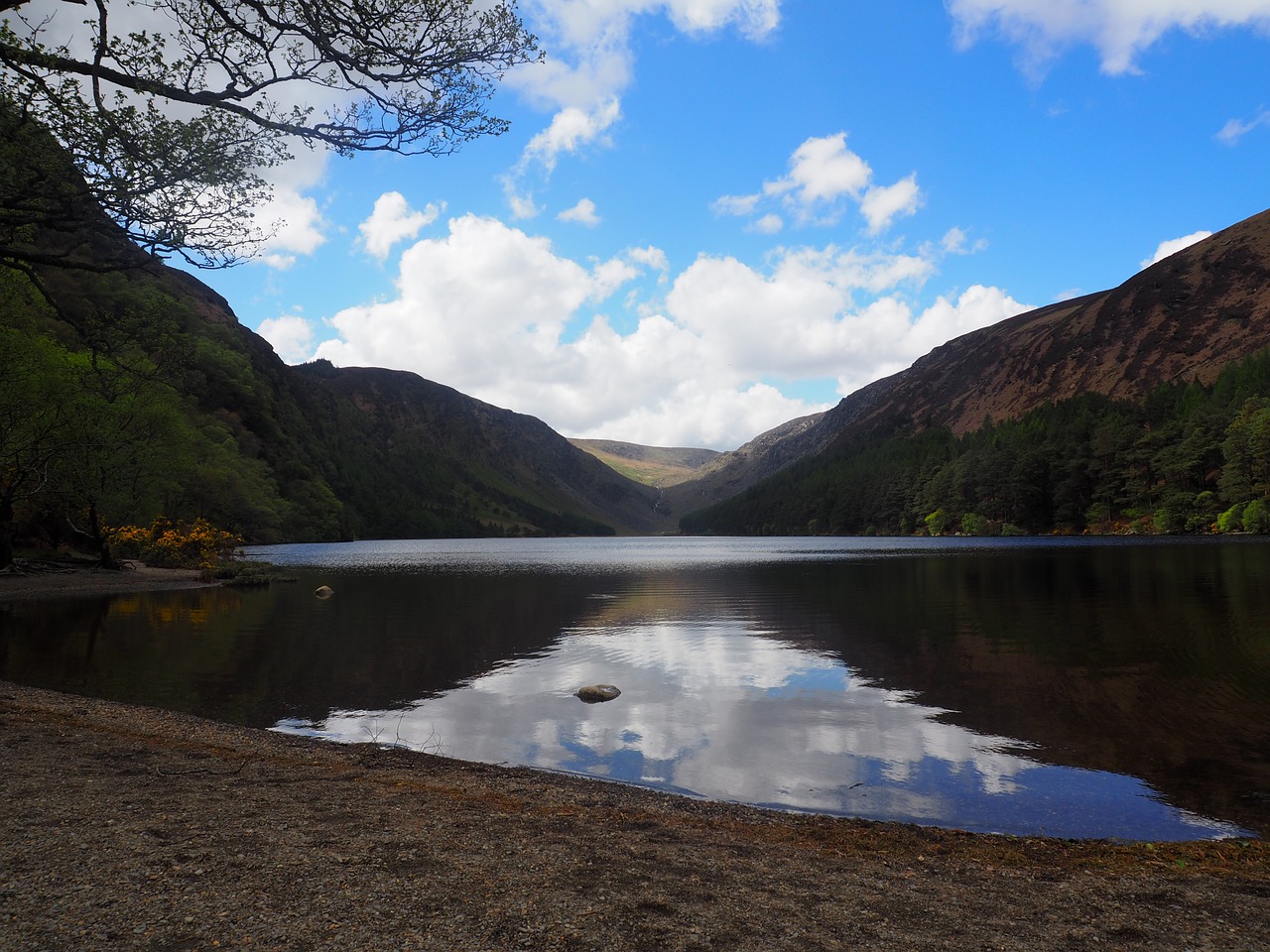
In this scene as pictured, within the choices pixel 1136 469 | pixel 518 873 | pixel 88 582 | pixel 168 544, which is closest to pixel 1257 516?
pixel 1136 469

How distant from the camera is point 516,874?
26.9 feet

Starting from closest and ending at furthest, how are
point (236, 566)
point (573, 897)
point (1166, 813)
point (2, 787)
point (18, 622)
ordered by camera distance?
1. point (573, 897)
2. point (2, 787)
3. point (1166, 813)
4. point (18, 622)
5. point (236, 566)

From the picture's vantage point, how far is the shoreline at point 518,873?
261 inches

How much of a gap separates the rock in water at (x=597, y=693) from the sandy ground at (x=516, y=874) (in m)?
8.74

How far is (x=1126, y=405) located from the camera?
6969 inches

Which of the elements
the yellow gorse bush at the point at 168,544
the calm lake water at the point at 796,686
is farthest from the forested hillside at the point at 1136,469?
the yellow gorse bush at the point at 168,544

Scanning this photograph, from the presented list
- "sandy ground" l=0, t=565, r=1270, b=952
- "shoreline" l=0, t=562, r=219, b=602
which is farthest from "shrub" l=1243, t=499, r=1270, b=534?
"shoreline" l=0, t=562, r=219, b=602

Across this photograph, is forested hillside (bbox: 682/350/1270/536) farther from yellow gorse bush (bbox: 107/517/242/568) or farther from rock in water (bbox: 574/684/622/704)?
yellow gorse bush (bbox: 107/517/242/568)

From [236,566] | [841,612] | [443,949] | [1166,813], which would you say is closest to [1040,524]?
[841,612]

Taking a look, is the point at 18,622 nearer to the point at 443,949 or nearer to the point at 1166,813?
the point at 443,949

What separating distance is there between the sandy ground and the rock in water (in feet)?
28.7

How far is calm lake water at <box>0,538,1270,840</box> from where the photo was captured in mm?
14359

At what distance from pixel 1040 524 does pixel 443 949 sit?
19544 cm

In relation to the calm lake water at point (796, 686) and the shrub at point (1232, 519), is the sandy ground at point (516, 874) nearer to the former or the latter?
the calm lake water at point (796, 686)
